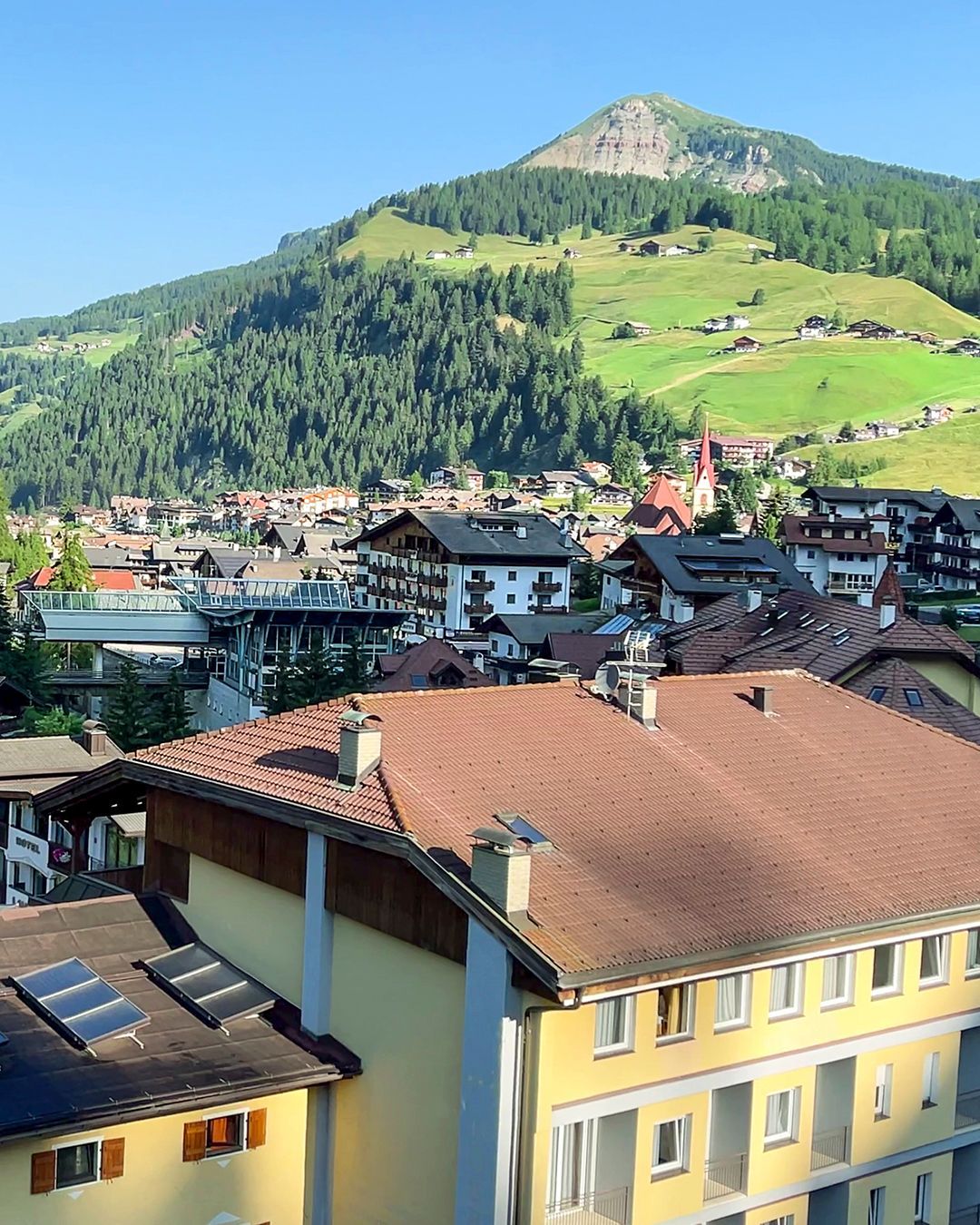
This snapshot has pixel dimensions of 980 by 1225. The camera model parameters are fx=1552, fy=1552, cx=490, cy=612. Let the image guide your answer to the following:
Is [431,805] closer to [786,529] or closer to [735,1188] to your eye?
[735,1188]

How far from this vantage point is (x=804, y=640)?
40.7 meters

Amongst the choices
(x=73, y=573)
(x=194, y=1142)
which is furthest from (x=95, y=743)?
(x=73, y=573)

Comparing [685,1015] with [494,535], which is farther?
[494,535]

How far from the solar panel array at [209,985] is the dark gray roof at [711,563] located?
6339cm

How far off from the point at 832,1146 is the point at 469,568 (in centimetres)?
7533

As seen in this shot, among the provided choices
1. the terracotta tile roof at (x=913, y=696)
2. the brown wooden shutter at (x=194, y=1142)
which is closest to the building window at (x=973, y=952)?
the brown wooden shutter at (x=194, y=1142)

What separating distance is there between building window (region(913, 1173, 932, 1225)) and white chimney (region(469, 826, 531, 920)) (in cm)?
657

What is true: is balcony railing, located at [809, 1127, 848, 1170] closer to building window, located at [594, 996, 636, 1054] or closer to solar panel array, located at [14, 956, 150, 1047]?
building window, located at [594, 996, 636, 1054]

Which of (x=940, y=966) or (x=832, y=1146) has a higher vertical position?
(x=940, y=966)

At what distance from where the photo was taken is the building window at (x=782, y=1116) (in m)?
15.5

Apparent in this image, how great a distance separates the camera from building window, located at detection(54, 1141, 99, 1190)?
13.2 meters

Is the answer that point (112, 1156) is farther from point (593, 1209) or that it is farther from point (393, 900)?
point (593, 1209)

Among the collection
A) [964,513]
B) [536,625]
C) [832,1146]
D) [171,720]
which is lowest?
[171,720]

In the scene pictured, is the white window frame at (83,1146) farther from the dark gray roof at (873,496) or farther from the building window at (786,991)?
the dark gray roof at (873,496)
